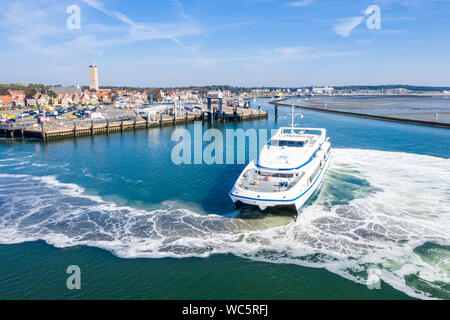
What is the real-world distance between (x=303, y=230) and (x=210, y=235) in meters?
6.16

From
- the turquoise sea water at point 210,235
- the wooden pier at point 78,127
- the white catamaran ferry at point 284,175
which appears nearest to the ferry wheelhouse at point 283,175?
the white catamaran ferry at point 284,175

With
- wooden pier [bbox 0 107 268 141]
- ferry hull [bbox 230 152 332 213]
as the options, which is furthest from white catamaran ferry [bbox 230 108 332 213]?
wooden pier [bbox 0 107 268 141]

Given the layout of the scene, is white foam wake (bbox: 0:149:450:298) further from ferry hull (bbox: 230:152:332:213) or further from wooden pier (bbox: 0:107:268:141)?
wooden pier (bbox: 0:107:268:141)

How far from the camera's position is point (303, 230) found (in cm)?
1959

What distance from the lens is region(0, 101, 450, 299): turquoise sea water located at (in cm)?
1443

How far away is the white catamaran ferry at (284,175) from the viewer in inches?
792

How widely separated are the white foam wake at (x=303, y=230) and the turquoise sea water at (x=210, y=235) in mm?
82

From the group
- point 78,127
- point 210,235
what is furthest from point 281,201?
point 78,127

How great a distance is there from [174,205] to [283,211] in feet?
27.9

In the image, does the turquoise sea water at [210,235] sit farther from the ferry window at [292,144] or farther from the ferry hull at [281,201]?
the ferry window at [292,144]

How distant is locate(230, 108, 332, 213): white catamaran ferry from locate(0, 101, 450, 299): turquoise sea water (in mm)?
1631

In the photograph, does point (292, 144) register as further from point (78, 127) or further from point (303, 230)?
point (78, 127)

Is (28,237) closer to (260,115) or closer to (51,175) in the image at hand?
(51,175)
